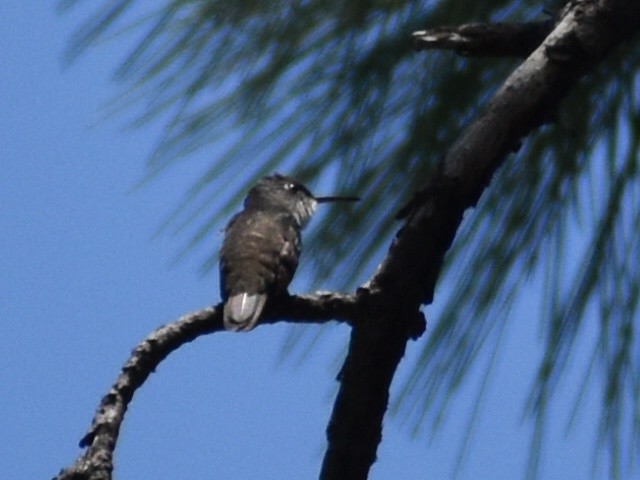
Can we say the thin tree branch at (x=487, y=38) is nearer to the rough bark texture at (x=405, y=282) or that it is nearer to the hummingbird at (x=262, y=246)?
the rough bark texture at (x=405, y=282)

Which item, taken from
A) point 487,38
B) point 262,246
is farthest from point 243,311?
point 487,38

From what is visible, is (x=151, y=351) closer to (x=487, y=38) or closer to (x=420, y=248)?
(x=420, y=248)

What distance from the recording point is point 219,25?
1.27 meters

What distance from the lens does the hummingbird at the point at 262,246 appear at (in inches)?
39.2

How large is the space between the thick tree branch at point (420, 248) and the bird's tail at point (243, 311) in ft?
0.31

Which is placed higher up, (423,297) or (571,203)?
(571,203)

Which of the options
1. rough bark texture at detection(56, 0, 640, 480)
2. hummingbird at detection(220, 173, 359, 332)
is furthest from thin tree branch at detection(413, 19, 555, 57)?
hummingbird at detection(220, 173, 359, 332)

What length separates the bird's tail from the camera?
0.95 metres

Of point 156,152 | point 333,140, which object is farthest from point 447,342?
point 156,152

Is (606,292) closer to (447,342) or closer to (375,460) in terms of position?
(447,342)

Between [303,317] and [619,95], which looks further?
[619,95]

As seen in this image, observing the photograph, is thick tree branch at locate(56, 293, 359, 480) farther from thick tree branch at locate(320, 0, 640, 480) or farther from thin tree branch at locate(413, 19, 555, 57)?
thin tree branch at locate(413, 19, 555, 57)

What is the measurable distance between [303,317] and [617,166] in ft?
1.36

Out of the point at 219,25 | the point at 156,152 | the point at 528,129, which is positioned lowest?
the point at 528,129
